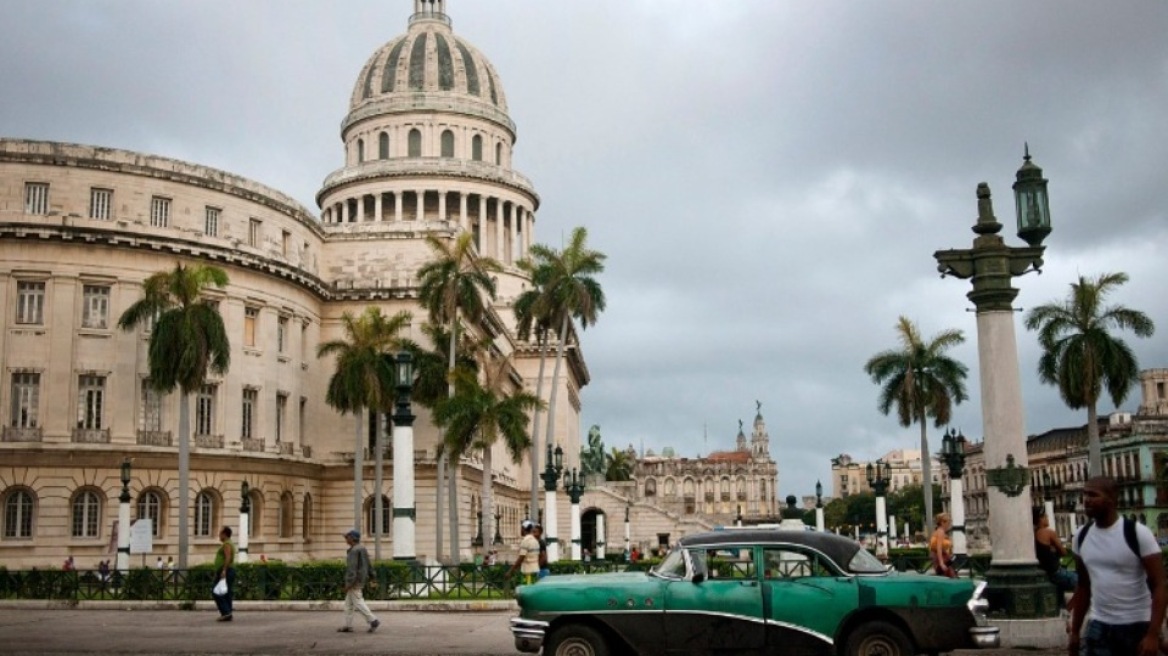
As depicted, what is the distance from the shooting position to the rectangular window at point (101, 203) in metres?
47.8

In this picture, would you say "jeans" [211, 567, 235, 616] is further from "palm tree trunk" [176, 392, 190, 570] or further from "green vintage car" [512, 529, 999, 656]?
"palm tree trunk" [176, 392, 190, 570]

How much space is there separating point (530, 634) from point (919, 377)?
165 feet

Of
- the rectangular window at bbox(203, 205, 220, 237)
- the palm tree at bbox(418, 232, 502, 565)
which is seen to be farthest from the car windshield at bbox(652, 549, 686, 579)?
the rectangular window at bbox(203, 205, 220, 237)

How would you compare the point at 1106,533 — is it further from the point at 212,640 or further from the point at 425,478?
the point at 425,478

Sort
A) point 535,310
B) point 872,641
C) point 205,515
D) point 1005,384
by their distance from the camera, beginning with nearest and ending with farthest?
1. point 872,641
2. point 1005,384
3. point 205,515
4. point 535,310

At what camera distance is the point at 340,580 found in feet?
92.1

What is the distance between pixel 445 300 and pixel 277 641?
1277 inches

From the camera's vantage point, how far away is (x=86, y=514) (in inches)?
1845

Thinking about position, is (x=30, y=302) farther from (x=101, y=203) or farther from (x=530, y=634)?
(x=530, y=634)

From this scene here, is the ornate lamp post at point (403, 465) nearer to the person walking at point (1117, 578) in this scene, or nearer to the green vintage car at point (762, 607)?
the green vintage car at point (762, 607)

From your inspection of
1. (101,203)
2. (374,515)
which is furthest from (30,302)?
(374,515)

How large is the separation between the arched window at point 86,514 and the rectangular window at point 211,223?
40.3 feet

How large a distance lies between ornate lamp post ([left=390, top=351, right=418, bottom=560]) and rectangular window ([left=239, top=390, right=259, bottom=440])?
2689 centimetres

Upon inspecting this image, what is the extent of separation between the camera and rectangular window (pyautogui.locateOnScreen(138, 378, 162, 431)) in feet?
159
